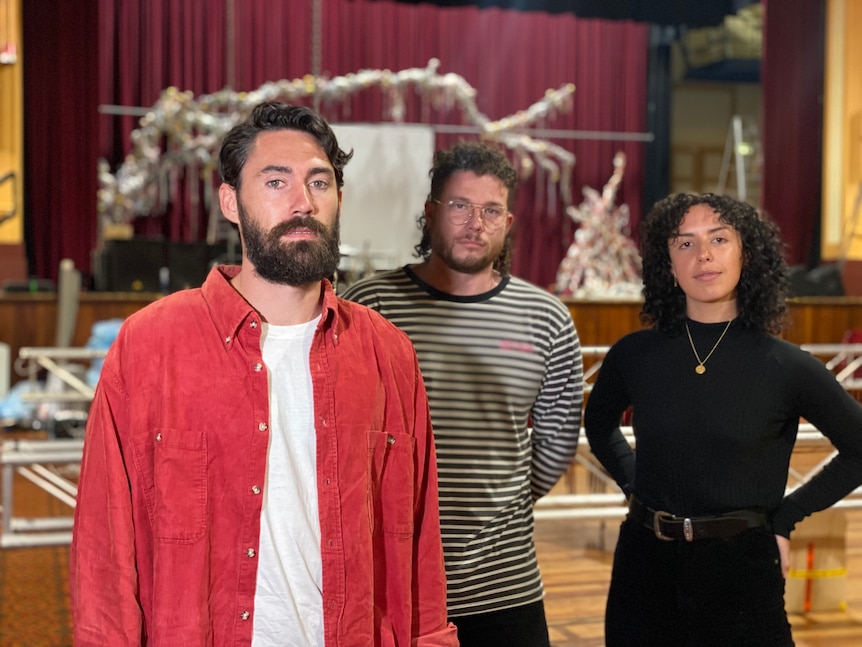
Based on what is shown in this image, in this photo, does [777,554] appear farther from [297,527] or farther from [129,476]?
[129,476]

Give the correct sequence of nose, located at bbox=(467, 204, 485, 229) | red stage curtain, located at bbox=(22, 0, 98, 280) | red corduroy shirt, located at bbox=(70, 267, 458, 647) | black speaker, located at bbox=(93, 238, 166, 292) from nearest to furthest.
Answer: red corduroy shirt, located at bbox=(70, 267, 458, 647) < nose, located at bbox=(467, 204, 485, 229) < black speaker, located at bbox=(93, 238, 166, 292) < red stage curtain, located at bbox=(22, 0, 98, 280)

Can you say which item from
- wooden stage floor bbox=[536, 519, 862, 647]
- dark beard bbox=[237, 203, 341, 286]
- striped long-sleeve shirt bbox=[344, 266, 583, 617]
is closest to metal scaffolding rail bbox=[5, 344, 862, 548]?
wooden stage floor bbox=[536, 519, 862, 647]

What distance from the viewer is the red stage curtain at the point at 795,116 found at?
10.5 metres

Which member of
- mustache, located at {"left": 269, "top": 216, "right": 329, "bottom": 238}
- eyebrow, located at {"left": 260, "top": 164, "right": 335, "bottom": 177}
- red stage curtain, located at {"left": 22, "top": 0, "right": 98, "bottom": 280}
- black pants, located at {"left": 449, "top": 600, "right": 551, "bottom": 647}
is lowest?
black pants, located at {"left": 449, "top": 600, "right": 551, "bottom": 647}

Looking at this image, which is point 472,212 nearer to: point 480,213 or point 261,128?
point 480,213

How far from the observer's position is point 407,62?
38.9 ft

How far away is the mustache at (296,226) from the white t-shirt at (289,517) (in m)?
0.14

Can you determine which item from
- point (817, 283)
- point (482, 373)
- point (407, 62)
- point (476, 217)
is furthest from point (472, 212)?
point (407, 62)

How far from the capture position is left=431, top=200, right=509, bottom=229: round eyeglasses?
2104mm

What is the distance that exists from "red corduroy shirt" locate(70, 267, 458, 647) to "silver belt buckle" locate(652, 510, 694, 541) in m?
0.67

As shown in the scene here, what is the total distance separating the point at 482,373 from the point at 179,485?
84cm

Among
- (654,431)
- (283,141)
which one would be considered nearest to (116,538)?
(283,141)

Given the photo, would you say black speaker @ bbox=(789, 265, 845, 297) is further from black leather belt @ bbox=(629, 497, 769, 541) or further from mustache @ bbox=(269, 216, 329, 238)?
mustache @ bbox=(269, 216, 329, 238)

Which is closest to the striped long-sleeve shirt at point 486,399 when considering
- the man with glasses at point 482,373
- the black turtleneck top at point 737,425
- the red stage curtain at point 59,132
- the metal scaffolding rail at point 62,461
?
the man with glasses at point 482,373
